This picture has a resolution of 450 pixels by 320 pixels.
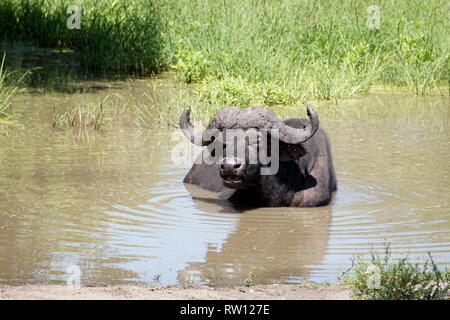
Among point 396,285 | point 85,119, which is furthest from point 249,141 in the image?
point 85,119

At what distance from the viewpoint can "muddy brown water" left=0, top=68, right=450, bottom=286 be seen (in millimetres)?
6527

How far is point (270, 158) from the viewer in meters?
8.28

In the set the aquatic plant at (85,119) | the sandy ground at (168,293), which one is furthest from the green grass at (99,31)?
the sandy ground at (168,293)

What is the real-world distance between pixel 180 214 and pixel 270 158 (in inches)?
34.2

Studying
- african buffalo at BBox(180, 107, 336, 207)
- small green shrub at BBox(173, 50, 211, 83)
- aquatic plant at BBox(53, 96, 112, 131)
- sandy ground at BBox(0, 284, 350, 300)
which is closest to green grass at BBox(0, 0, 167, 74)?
small green shrub at BBox(173, 50, 211, 83)

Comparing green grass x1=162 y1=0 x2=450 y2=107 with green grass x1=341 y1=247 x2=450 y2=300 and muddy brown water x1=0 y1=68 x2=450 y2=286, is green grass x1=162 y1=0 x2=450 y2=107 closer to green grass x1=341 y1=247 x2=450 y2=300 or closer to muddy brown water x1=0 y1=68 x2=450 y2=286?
muddy brown water x1=0 y1=68 x2=450 y2=286

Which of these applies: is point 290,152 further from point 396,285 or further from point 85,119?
point 85,119

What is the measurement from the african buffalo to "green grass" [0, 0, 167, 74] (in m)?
5.63

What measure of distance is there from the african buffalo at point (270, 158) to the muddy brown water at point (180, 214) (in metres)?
0.16

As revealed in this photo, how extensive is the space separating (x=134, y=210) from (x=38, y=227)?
85 centimetres
